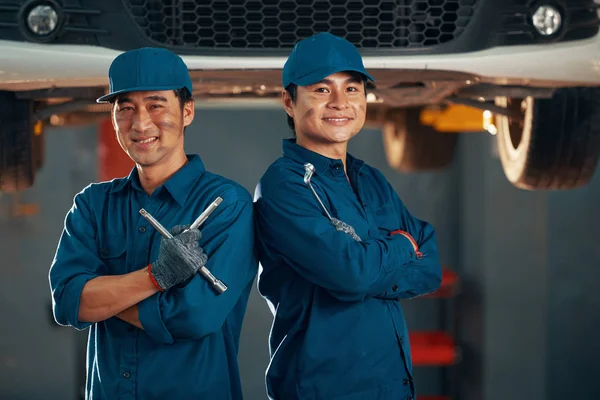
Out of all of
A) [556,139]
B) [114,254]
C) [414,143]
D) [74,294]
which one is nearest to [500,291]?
[414,143]

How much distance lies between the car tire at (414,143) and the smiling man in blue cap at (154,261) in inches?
107

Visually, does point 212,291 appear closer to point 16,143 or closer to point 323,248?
point 323,248

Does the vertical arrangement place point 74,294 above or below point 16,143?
below

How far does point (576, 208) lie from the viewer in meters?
4.48

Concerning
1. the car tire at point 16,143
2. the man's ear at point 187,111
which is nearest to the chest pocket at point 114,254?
the man's ear at point 187,111

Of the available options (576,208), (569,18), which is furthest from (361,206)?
(576,208)

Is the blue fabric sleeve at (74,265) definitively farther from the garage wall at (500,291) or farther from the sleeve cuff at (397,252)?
the garage wall at (500,291)

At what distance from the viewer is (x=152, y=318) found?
5.52 ft

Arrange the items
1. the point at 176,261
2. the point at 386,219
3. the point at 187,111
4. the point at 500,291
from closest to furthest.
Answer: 1. the point at 176,261
2. the point at 187,111
3. the point at 386,219
4. the point at 500,291

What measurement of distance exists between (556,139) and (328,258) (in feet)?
4.62

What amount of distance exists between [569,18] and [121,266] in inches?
59.7

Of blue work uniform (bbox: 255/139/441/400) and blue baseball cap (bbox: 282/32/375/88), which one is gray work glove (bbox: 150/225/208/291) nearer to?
blue work uniform (bbox: 255/139/441/400)

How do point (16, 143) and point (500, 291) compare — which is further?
point (500, 291)

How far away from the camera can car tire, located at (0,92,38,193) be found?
107 inches
